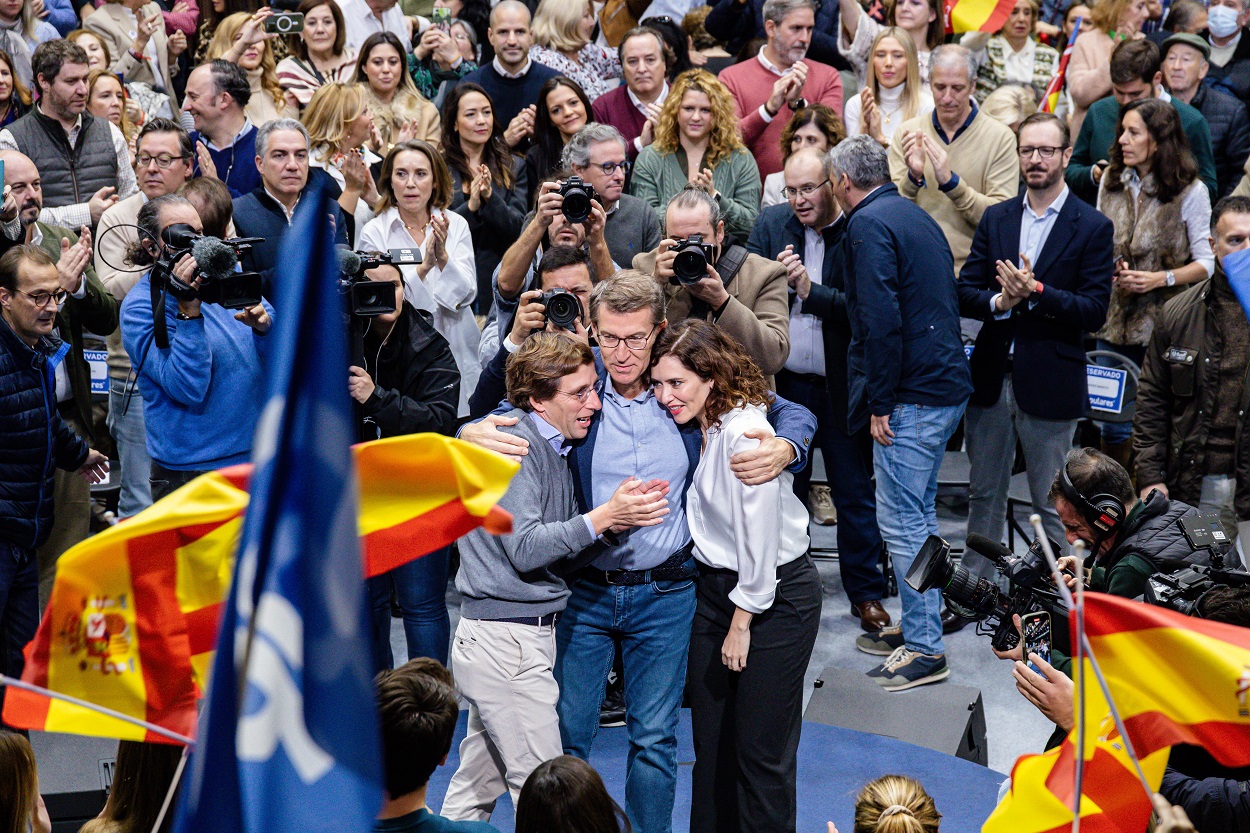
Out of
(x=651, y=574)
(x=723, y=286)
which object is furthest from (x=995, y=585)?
(x=723, y=286)

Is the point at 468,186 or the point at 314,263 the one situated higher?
the point at 314,263

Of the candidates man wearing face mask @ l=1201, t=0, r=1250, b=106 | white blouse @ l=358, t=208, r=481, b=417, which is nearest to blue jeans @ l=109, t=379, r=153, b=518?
white blouse @ l=358, t=208, r=481, b=417

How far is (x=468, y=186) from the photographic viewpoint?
6.44 metres

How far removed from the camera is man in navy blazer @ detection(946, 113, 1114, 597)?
5988 mm

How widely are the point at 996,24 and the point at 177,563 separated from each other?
6.40 metres

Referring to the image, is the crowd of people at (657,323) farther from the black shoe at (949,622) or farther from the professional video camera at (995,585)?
the black shoe at (949,622)

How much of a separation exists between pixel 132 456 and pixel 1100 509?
3.88m

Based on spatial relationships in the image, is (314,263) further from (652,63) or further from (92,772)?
(652,63)

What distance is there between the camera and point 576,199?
16.5 feet

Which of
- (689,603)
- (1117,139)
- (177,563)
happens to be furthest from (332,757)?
(1117,139)

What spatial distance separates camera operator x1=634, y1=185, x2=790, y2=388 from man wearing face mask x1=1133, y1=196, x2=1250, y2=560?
1774 mm

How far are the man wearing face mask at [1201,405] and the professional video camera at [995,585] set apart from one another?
2.04 m

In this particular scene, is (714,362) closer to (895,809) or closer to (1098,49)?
(895,809)

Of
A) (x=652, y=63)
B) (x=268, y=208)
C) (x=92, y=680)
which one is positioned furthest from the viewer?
(x=652, y=63)
